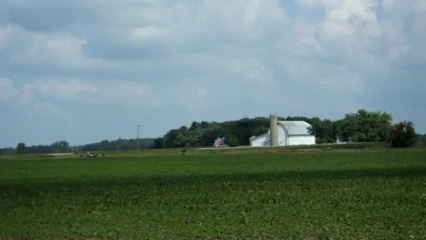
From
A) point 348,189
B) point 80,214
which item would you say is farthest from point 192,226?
point 348,189

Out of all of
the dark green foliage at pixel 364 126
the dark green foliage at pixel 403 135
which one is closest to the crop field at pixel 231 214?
the dark green foliage at pixel 403 135

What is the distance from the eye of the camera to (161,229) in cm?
1559

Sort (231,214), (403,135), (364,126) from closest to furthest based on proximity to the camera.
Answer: (231,214), (403,135), (364,126)

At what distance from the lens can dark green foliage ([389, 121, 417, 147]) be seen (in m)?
140

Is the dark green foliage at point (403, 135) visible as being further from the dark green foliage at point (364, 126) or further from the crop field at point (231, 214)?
the crop field at point (231, 214)

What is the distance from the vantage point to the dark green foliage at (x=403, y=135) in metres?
140

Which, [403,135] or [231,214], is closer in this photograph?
[231,214]

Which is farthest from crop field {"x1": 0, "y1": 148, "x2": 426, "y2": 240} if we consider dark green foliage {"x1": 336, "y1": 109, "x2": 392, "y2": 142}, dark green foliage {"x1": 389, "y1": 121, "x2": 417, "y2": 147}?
dark green foliage {"x1": 336, "y1": 109, "x2": 392, "y2": 142}

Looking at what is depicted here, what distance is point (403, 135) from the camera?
140750 mm

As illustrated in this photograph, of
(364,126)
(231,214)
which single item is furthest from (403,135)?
(231,214)

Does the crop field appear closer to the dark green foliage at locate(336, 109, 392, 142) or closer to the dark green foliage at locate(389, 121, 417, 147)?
the dark green foliage at locate(389, 121, 417, 147)

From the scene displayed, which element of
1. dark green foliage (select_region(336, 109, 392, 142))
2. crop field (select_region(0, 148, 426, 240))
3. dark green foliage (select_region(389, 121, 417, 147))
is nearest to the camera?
crop field (select_region(0, 148, 426, 240))

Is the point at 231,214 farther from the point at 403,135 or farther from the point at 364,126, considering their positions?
the point at 364,126

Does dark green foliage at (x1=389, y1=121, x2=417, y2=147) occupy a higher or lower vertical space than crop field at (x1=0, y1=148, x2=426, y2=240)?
higher
